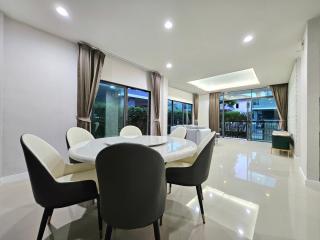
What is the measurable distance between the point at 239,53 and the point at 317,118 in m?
2.01

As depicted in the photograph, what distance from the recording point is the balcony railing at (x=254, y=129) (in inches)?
279

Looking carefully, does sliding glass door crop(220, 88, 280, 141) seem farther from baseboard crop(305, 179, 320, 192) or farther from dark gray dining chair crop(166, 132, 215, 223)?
dark gray dining chair crop(166, 132, 215, 223)

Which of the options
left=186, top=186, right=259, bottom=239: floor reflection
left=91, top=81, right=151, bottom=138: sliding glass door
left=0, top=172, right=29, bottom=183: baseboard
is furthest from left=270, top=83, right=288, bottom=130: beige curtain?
left=0, top=172, right=29, bottom=183: baseboard

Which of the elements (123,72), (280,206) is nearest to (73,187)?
(280,206)

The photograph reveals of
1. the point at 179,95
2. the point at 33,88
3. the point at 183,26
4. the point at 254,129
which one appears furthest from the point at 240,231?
the point at 254,129

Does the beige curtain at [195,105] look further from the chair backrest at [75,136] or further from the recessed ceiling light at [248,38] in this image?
the chair backrest at [75,136]

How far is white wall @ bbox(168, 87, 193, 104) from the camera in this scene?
7184 millimetres

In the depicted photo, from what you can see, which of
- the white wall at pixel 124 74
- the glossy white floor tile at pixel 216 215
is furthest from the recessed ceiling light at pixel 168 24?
the glossy white floor tile at pixel 216 215

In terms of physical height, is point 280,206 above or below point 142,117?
below

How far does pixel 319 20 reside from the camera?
2314mm

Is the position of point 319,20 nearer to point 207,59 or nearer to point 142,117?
point 207,59

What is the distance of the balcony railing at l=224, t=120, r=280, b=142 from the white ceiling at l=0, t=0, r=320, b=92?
3.93m

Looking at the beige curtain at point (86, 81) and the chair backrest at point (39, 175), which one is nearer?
the chair backrest at point (39, 175)

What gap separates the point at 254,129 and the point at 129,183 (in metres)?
8.14
